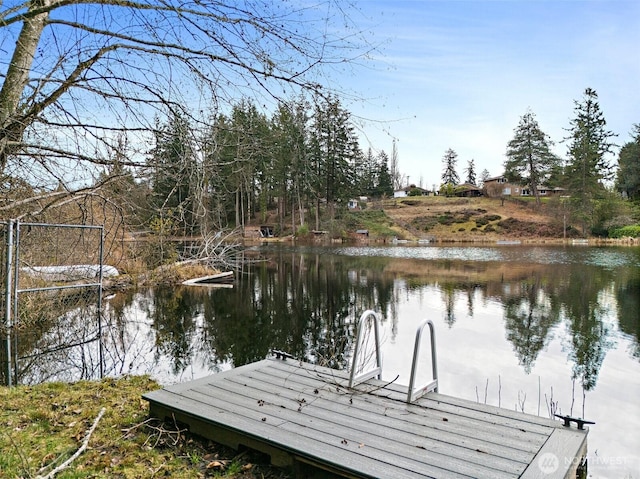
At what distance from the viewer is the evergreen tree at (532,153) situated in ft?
181

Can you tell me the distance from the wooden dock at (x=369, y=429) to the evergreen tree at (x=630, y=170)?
2219 inches

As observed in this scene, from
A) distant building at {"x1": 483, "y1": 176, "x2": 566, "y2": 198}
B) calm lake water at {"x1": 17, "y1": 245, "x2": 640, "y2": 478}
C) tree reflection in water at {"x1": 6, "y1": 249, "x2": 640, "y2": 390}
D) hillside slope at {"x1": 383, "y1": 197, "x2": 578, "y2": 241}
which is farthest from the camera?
distant building at {"x1": 483, "y1": 176, "x2": 566, "y2": 198}

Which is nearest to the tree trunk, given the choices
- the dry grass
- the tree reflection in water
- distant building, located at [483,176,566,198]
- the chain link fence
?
the chain link fence

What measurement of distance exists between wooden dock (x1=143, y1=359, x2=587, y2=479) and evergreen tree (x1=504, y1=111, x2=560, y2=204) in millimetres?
57014

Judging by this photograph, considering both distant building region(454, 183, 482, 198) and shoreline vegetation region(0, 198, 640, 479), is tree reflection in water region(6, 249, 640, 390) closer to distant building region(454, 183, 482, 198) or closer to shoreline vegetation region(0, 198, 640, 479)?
shoreline vegetation region(0, 198, 640, 479)

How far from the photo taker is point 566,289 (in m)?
15.1

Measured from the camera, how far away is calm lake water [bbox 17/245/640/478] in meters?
5.97

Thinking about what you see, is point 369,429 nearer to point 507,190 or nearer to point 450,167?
point 507,190

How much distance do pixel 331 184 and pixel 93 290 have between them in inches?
1477

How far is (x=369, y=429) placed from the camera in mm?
2912

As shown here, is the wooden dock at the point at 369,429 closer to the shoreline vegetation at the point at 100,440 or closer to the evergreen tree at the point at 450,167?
the shoreline vegetation at the point at 100,440

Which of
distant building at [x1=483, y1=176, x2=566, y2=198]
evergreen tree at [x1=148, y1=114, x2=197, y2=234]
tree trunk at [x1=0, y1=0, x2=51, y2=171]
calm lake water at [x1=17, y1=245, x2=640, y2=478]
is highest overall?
distant building at [x1=483, y1=176, x2=566, y2=198]

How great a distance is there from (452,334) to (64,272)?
8025 mm

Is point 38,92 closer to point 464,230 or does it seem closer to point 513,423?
point 513,423
